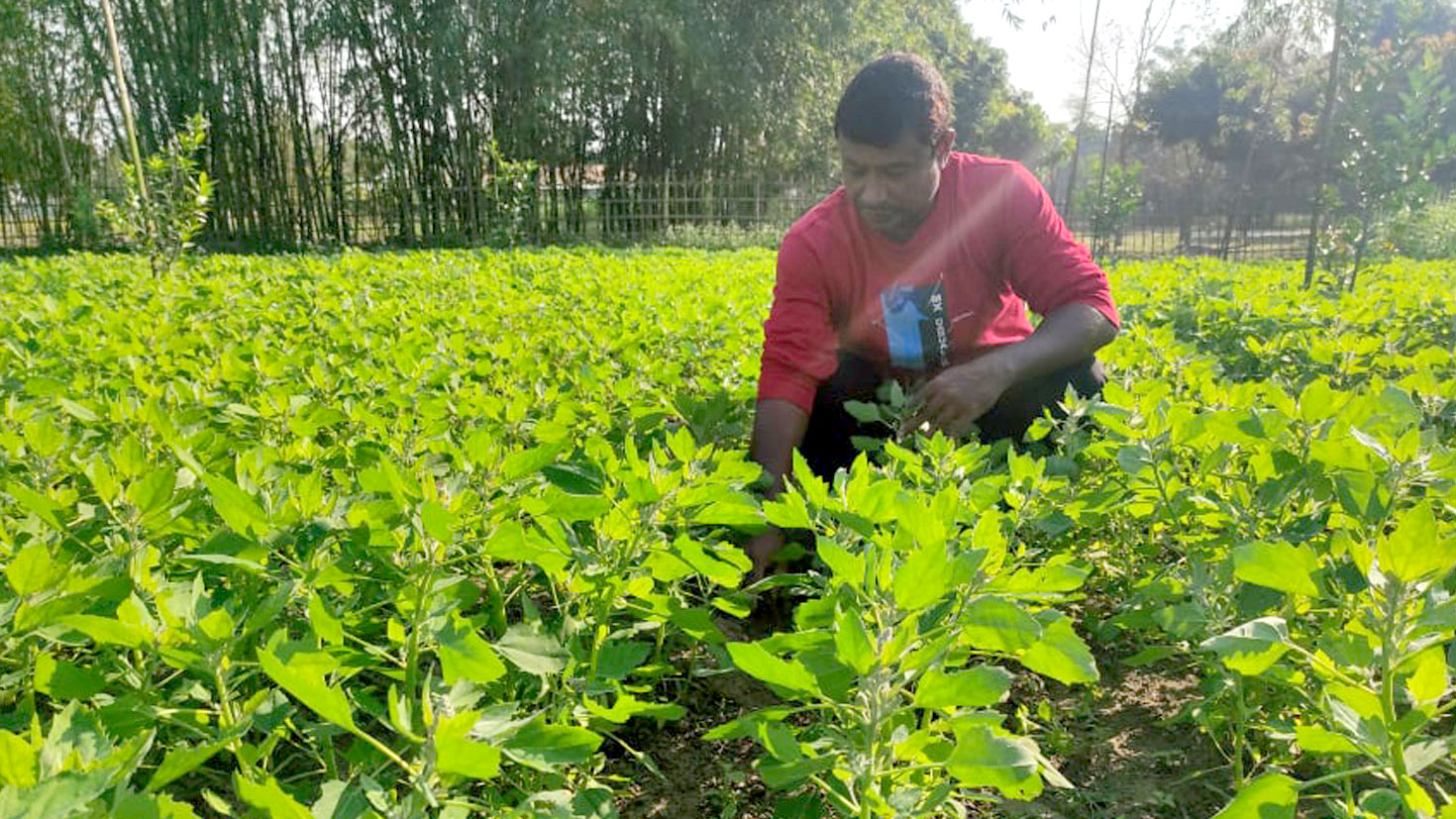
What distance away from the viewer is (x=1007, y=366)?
94.9 inches

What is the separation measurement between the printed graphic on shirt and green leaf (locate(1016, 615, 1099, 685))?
196 centimetres

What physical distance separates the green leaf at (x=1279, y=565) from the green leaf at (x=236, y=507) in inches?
39.9

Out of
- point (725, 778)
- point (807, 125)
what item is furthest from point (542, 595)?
point (807, 125)

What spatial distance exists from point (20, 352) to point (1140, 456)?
281 cm

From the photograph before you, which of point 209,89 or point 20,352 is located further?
point 209,89

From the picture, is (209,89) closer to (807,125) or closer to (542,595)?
(807,125)

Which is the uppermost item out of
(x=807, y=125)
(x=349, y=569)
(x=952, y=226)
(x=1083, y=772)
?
(x=807, y=125)

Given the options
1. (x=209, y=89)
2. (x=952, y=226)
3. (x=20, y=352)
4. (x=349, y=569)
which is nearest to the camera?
(x=349, y=569)

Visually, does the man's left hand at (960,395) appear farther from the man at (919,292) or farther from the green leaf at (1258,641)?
the green leaf at (1258,641)

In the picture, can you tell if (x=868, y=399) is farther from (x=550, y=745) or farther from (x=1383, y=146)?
(x=1383, y=146)

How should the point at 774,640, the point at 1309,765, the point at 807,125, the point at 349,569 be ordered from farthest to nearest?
the point at 807,125 < the point at 1309,765 < the point at 349,569 < the point at 774,640

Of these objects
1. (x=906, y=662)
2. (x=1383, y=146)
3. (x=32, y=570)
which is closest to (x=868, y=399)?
(x=906, y=662)

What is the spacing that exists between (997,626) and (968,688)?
0.12 meters

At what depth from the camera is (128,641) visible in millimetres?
880
